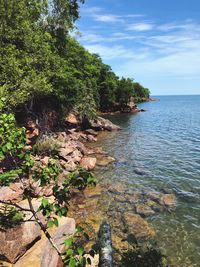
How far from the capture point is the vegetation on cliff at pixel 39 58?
19641 mm

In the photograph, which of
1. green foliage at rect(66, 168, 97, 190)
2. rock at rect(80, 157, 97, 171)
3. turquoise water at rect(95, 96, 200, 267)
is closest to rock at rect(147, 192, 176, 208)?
turquoise water at rect(95, 96, 200, 267)

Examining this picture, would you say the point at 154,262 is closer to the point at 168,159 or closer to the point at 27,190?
the point at 27,190

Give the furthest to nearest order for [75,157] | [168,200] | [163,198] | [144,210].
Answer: [75,157], [163,198], [168,200], [144,210]

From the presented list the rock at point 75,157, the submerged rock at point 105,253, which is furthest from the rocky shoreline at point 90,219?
the submerged rock at point 105,253

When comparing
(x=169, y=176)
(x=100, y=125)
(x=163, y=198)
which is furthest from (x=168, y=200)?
(x=100, y=125)

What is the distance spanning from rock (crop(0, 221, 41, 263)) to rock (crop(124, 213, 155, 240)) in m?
4.89

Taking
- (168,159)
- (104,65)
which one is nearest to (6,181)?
(168,159)

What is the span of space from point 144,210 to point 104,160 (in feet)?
33.0

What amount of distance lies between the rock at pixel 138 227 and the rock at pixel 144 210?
0.42 meters

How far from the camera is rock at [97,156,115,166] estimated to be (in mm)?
21938

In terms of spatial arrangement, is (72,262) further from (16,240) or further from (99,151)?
(99,151)

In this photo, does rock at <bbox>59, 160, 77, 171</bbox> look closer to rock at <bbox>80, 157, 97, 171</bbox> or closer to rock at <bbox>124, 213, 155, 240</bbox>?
rock at <bbox>80, 157, 97, 171</bbox>

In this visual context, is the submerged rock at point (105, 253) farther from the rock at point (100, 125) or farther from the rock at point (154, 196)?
the rock at point (100, 125)

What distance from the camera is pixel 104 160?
22.9 meters
